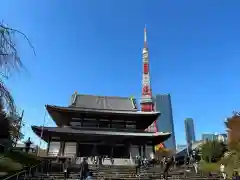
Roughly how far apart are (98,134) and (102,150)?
10.8ft

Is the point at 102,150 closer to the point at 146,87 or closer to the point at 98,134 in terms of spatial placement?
the point at 98,134

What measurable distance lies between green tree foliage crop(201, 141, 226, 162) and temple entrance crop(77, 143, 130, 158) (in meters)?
11.5

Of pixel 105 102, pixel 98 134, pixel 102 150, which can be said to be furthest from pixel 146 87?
pixel 98 134

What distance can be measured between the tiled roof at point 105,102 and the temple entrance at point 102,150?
7.25 m

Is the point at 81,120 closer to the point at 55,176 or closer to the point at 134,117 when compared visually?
the point at 134,117

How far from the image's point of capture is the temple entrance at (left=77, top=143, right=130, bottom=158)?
3326cm

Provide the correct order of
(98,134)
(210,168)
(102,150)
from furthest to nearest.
Result: (102,150) → (98,134) → (210,168)

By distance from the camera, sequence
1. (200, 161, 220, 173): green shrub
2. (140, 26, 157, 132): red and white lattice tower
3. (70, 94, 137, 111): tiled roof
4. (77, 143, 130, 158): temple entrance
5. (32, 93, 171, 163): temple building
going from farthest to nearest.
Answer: (140, 26, 157, 132): red and white lattice tower, (70, 94, 137, 111): tiled roof, (77, 143, 130, 158): temple entrance, (32, 93, 171, 163): temple building, (200, 161, 220, 173): green shrub

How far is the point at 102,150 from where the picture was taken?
112 feet

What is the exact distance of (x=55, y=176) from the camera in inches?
810

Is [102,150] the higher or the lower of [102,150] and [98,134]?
the lower

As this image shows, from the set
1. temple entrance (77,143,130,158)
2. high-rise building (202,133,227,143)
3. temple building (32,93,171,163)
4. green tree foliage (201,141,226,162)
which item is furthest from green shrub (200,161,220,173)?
high-rise building (202,133,227,143)

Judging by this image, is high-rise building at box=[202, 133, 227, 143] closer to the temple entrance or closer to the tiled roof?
the tiled roof

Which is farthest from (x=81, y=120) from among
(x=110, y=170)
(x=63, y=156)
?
(x=110, y=170)
